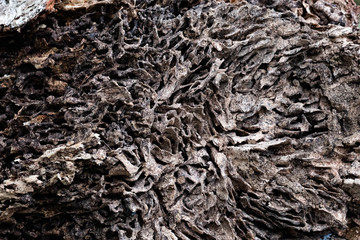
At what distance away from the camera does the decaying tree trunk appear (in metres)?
1.95

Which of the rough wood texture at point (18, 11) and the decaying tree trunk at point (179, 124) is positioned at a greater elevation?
the rough wood texture at point (18, 11)

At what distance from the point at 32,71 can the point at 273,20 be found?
5.13ft

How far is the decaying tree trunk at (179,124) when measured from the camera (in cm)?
195

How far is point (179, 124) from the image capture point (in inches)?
87.4

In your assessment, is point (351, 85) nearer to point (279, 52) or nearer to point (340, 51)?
point (340, 51)

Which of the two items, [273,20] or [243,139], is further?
[273,20]

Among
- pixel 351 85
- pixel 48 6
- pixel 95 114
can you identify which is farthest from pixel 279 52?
pixel 48 6

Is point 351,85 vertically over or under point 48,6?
under

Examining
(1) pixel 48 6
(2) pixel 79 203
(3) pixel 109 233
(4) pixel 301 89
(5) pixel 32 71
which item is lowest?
(3) pixel 109 233

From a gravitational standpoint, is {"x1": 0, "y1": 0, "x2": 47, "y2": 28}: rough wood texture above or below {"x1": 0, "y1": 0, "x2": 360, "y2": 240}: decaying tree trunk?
above

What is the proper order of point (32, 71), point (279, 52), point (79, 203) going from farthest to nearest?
point (279, 52), point (32, 71), point (79, 203)

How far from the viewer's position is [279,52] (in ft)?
8.42

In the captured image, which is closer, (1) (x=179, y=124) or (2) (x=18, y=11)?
(2) (x=18, y=11)

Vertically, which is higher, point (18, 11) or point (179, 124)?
point (18, 11)
